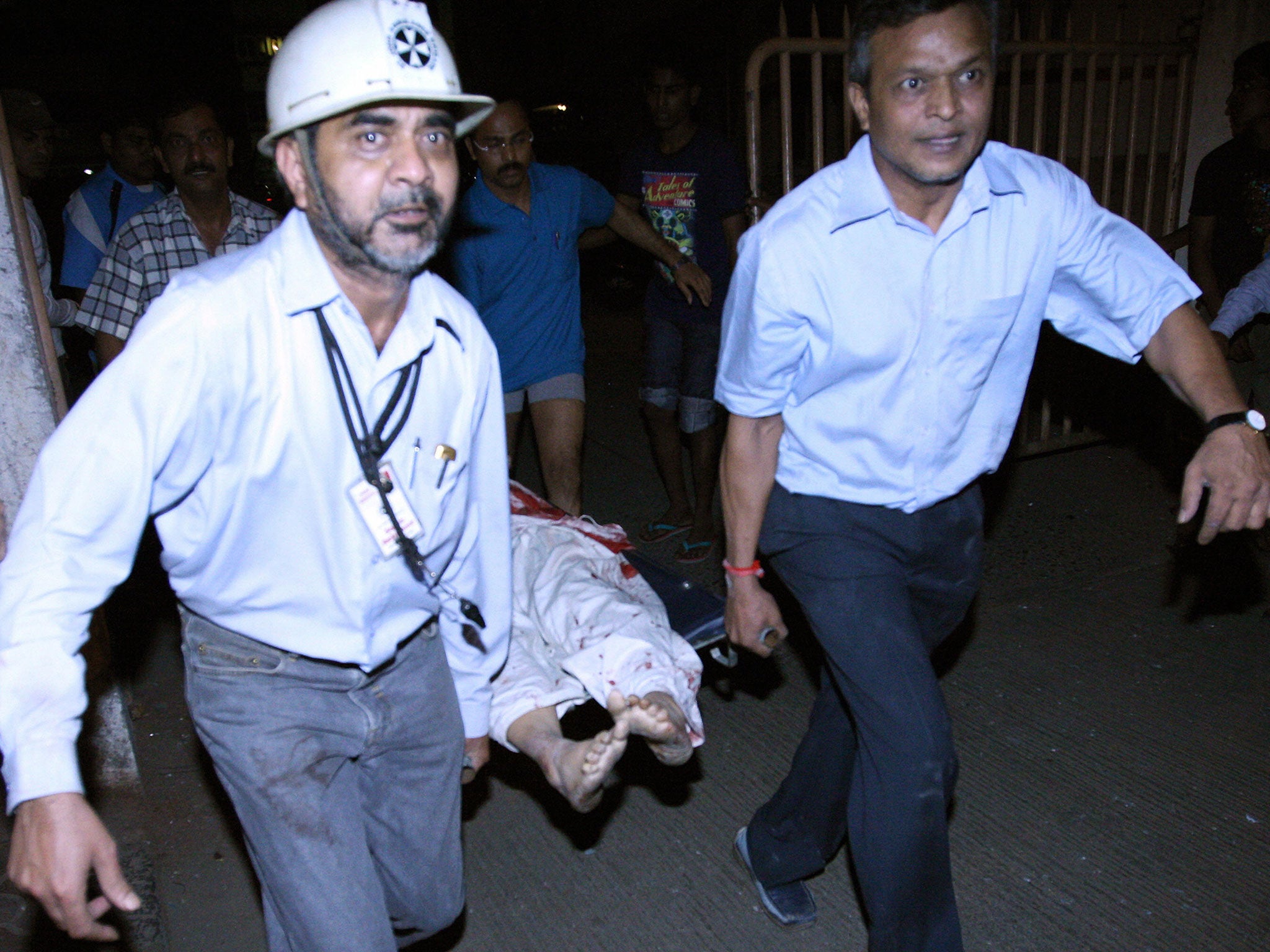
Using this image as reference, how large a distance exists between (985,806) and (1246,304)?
7.79ft

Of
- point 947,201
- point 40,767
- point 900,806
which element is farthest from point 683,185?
point 40,767

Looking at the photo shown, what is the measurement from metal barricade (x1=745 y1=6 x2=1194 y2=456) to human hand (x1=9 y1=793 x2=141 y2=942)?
12.6 feet

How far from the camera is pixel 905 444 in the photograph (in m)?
2.51

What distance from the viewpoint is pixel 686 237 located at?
5.43 meters

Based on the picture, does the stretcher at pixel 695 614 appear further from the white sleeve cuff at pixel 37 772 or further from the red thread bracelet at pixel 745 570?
the white sleeve cuff at pixel 37 772

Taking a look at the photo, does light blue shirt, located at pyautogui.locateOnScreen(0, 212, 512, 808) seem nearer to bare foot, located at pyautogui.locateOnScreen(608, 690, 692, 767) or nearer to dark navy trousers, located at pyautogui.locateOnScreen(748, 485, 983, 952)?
bare foot, located at pyautogui.locateOnScreen(608, 690, 692, 767)

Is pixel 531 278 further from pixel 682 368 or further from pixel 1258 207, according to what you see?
pixel 1258 207

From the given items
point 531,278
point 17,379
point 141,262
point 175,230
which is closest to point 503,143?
point 531,278

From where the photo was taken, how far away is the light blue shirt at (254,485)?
67.0 inches

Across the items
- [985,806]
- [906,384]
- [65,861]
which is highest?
[906,384]

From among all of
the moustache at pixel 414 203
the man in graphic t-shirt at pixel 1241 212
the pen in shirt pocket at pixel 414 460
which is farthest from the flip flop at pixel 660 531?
the moustache at pixel 414 203

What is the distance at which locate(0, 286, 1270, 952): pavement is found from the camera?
296cm

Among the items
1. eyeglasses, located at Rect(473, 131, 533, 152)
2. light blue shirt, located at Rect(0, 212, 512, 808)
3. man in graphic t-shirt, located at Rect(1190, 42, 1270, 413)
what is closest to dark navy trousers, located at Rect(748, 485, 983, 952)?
light blue shirt, located at Rect(0, 212, 512, 808)

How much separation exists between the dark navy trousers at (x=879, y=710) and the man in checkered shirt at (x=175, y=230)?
2.93 metres
